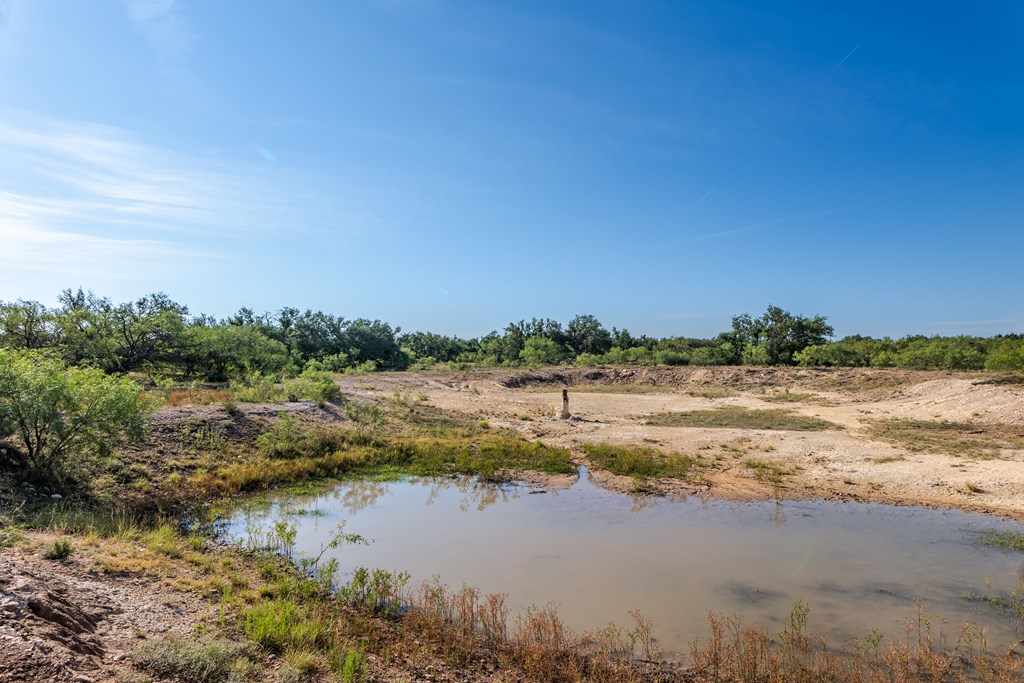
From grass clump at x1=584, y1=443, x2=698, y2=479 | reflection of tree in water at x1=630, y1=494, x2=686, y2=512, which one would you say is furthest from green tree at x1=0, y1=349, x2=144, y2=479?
grass clump at x1=584, y1=443, x2=698, y2=479

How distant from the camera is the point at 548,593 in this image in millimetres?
9891

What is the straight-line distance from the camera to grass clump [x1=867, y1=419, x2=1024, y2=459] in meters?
21.3

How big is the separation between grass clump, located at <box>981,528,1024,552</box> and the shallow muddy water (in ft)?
1.07

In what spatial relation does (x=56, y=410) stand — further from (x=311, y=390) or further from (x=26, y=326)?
(x=26, y=326)

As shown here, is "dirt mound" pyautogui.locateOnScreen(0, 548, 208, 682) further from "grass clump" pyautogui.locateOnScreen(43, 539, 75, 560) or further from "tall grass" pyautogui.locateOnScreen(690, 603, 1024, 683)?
"tall grass" pyautogui.locateOnScreen(690, 603, 1024, 683)

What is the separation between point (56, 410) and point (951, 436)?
36.7 m

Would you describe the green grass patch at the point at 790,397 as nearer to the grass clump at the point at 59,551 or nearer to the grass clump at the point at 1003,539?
the grass clump at the point at 1003,539

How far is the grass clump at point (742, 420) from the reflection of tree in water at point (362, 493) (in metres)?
19.0

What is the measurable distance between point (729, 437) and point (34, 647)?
26.6m

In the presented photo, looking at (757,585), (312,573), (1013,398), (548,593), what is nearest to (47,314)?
(312,573)

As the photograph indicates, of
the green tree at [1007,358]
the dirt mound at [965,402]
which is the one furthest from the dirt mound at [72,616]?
the green tree at [1007,358]

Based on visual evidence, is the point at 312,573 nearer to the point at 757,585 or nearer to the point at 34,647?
the point at 34,647

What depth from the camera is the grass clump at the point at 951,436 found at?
70.0 feet

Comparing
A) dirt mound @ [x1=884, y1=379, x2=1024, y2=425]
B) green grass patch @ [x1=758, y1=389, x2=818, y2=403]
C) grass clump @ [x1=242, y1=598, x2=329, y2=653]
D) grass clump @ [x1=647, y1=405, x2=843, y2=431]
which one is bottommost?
grass clump @ [x1=242, y1=598, x2=329, y2=653]
